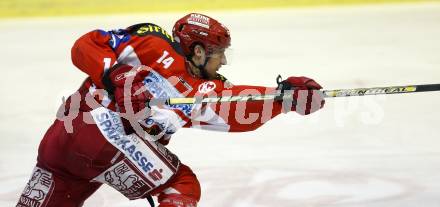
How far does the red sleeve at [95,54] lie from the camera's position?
2.71m

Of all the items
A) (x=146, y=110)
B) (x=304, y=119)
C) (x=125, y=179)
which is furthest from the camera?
(x=304, y=119)

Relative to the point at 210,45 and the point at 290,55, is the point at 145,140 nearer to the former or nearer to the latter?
the point at 210,45

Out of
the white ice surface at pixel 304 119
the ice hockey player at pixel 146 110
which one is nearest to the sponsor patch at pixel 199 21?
the ice hockey player at pixel 146 110

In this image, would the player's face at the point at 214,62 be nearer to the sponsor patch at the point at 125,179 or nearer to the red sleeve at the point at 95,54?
the red sleeve at the point at 95,54

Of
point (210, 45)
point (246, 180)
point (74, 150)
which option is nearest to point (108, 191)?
point (246, 180)

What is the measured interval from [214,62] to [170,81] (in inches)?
7.1

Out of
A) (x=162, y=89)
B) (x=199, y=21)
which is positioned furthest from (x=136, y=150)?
(x=199, y=21)

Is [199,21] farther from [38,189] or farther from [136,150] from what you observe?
→ [38,189]

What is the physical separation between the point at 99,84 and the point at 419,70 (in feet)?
12.1

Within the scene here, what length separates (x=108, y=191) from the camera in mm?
3922

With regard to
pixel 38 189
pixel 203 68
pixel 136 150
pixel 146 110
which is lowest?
pixel 38 189

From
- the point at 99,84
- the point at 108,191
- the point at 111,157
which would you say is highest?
the point at 99,84

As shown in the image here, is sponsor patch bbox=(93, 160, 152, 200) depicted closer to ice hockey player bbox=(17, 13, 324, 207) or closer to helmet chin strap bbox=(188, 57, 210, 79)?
ice hockey player bbox=(17, 13, 324, 207)

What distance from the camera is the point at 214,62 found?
282 centimetres
